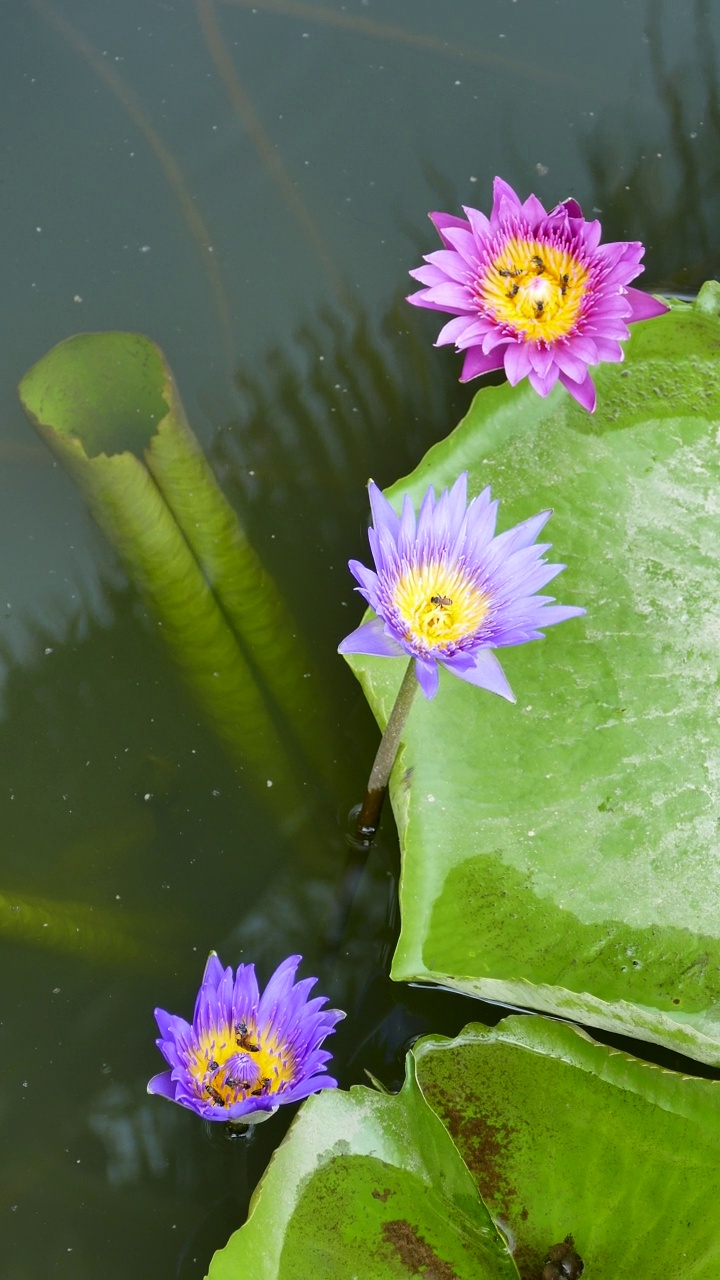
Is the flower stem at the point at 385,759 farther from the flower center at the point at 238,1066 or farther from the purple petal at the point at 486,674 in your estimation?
the flower center at the point at 238,1066

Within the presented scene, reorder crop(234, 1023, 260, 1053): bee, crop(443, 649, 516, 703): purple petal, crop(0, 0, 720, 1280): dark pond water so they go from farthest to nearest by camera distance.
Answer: crop(0, 0, 720, 1280): dark pond water → crop(234, 1023, 260, 1053): bee → crop(443, 649, 516, 703): purple petal

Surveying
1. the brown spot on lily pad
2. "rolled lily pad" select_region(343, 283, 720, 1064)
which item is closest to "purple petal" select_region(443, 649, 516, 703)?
"rolled lily pad" select_region(343, 283, 720, 1064)

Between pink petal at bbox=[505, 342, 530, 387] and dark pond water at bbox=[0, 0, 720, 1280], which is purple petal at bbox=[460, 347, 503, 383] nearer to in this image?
pink petal at bbox=[505, 342, 530, 387]

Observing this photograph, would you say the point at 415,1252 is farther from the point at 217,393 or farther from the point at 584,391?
the point at 217,393

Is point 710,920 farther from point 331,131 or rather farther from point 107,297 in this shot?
point 331,131

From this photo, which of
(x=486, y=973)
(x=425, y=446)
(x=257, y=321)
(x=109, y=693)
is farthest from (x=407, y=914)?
(x=257, y=321)

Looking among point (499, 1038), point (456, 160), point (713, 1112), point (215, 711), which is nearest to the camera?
Result: point (713, 1112)

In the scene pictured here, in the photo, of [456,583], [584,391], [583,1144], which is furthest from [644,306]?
[583,1144]
